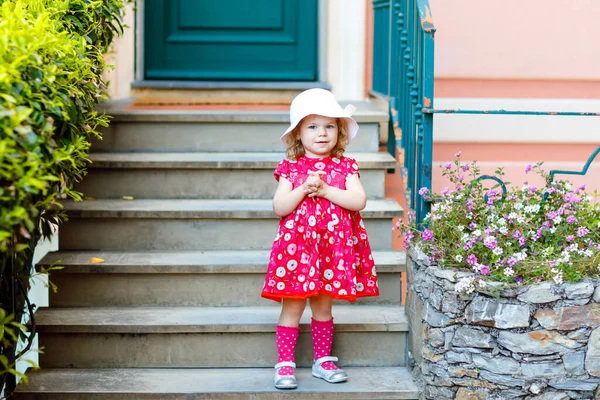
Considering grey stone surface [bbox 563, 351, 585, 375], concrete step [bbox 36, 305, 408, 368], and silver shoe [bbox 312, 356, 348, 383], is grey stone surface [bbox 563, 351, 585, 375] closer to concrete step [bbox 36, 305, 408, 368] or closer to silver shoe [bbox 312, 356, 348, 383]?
concrete step [bbox 36, 305, 408, 368]

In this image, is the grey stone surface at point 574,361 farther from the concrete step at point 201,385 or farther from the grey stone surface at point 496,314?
the concrete step at point 201,385

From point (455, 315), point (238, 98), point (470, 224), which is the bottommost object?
point (455, 315)

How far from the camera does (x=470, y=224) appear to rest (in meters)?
3.25

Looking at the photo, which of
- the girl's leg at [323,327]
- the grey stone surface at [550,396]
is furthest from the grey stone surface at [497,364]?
the girl's leg at [323,327]

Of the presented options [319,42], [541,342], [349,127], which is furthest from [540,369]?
[319,42]

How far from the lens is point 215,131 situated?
177 inches

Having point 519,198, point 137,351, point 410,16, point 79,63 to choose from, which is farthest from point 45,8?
point 519,198

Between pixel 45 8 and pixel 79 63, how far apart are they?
1.28 feet

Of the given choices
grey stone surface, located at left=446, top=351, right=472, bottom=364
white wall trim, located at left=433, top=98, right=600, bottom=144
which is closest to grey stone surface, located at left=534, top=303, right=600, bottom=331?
grey stone surface, located at left=446, top=351, right=472, bottom=364

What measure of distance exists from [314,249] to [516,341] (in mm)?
853

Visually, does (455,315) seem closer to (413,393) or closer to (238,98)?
(413,393)

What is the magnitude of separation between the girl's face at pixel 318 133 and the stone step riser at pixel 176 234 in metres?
0.79

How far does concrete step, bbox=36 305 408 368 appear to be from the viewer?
11.3 ft

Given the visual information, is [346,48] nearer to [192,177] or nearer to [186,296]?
[192,177]
